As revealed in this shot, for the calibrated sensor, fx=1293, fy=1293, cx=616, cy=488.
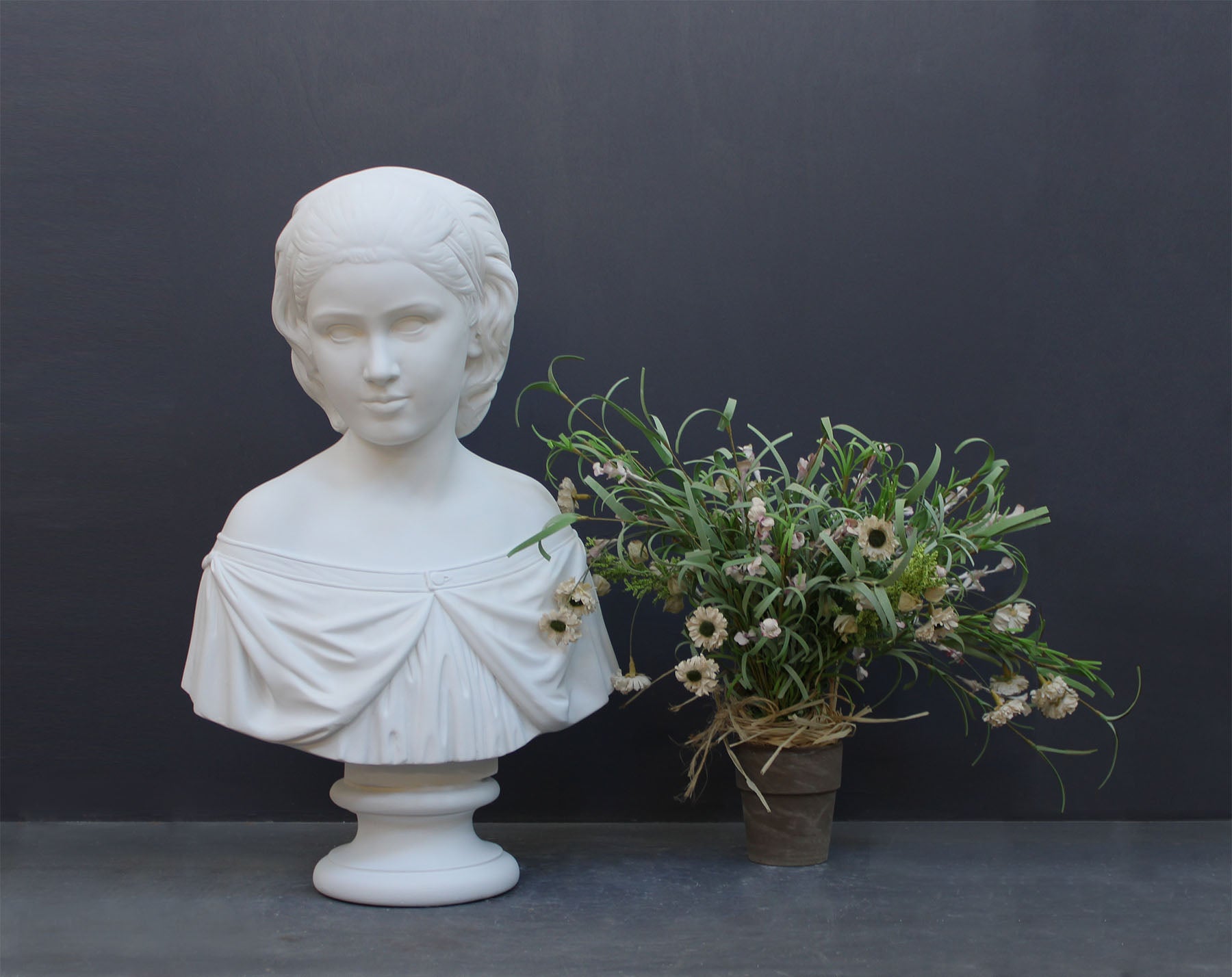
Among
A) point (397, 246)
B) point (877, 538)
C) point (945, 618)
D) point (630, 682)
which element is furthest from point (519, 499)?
point (945, 618)

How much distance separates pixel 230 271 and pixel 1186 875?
6.18 ft

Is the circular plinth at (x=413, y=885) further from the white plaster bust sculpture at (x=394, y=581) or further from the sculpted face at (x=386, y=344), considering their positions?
the sculpted face at (x=386, y=344)

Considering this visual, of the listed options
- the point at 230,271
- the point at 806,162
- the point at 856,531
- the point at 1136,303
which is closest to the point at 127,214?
the point at 230,271

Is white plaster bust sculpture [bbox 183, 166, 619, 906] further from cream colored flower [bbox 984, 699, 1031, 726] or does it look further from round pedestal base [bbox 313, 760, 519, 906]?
cream colored flower [bbox 984, 699, 1031, 726]

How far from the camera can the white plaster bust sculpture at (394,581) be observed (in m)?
1.76

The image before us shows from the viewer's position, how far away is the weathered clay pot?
1920 millimetres

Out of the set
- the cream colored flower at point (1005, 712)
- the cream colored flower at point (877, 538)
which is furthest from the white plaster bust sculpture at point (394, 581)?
the cream colored flower at point (1005, 712)

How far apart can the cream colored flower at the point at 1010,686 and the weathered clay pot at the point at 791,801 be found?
25cm

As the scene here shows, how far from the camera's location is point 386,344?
1.77 meters

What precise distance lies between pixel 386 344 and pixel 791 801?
0.90 metres

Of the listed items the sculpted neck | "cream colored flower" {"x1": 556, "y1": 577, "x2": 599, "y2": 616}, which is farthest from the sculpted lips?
"cream colored flower" {"x1": 556, "y1": 577, "x2": 599, "y2": 616}

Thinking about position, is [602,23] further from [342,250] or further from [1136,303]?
[1136,303]

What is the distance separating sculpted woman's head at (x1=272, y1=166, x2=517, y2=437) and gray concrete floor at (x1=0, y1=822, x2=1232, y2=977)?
0.73 m

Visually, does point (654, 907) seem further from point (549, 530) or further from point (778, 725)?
point (549, 530)
